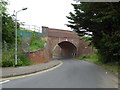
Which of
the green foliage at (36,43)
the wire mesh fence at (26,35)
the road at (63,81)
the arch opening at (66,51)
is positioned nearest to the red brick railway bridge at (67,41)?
the arch opening at (66,51)

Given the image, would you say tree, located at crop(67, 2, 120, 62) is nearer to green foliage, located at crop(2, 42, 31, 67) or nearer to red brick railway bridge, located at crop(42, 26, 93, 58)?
green foliage, located at crop(2, 42, 31, 67)

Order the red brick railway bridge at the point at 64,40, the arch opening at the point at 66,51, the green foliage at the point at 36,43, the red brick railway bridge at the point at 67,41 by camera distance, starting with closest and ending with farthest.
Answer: the green foliage at the point at 36,43 < the red brick railway bridge at the point at 64,40 < the red brick railway bridge at the point at 67,41 < the arch opening at the point at 66,51

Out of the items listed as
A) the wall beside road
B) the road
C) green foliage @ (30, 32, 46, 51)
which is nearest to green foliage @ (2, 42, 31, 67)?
the wall beside road

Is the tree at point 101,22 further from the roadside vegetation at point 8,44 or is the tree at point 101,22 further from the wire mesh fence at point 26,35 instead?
the wire mesh fence at point 26,35

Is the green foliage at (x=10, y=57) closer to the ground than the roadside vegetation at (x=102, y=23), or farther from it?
closer to the ground

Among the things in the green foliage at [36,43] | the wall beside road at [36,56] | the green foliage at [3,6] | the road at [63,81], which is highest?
the green foliage at [3,6]

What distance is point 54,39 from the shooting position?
1663 inches

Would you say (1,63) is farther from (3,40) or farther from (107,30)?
(107,30)

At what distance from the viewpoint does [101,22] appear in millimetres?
14977

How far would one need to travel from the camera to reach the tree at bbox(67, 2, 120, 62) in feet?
33.3

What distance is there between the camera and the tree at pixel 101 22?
10.2 metres

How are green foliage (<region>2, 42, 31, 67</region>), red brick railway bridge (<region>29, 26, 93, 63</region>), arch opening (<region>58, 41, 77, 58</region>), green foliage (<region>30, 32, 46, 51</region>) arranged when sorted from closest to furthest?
green foliage (<region>2, 42, 31, 67</region>)
green foliage (<region>30, 32, 46, 51</region>)
red brick railway bridge (<region>29, 26, 93, 63</region>)
arch opening (<region>58, 41, 77, 58</region>)

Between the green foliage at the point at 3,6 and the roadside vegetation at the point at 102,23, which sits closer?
the roadside vegetation at the point at 102,23

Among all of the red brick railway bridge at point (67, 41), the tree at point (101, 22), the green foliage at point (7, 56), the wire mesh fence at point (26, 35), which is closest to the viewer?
the tree at point (101, 22)
